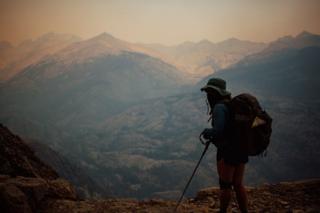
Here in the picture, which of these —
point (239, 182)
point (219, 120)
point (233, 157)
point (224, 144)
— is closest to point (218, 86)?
point (219, 120)

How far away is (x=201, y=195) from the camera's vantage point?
34.9ft

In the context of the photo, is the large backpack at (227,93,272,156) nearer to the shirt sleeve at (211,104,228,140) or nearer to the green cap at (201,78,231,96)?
the shirt sleeve at (211,104,228,140)

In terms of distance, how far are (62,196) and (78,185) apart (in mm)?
151760

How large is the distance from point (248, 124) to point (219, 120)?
0.55 meters

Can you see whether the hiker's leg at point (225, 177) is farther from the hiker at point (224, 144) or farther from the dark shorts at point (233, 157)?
the dark shorts at point (233, 157)

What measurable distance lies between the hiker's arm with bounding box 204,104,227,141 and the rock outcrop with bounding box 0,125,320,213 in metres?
3.43

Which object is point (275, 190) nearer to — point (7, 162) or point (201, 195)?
point (201, 195)

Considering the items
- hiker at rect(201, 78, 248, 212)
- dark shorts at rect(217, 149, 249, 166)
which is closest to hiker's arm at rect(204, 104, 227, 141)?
hiker at rect(201, 78, 248, 212)

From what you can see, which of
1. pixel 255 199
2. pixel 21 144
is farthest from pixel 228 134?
pixel 21 144

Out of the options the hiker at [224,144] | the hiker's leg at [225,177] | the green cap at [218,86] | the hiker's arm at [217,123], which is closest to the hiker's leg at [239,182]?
the hiker at [224,144]

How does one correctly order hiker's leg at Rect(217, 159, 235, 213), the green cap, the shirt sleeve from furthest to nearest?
1. the green cap
2. hiker's leg at Rect(217, 159, 235, 213)
3. the shirt sleeve

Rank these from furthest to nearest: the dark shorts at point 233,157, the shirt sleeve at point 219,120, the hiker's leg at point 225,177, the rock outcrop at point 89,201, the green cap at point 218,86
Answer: the rock outcrop at point 89,201
the green cap at point 218,86
the hiker's leg at point 225,177
the dark shorts at point 233,157
the shirt sleeve at point 219,120

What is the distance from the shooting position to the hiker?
609 cm

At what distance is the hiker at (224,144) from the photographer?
6086mm
